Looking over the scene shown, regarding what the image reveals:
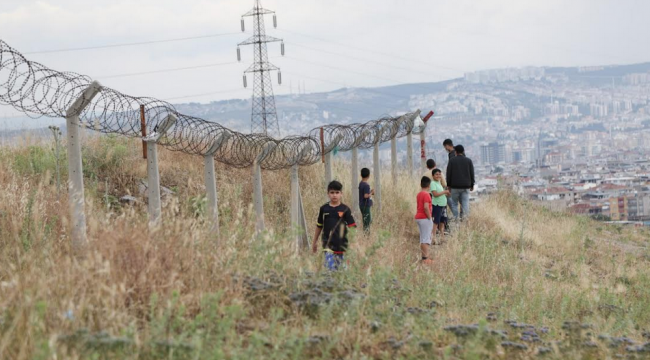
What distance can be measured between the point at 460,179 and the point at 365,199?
308 centimetres

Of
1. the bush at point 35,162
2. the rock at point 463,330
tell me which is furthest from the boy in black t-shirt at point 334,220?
the bush at point 35,162

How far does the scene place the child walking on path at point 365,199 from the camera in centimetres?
1448

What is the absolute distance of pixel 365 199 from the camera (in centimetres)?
1462

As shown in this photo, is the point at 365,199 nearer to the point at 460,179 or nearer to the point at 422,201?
the point at 422,201

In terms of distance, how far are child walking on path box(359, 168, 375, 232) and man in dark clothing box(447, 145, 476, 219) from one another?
2.84 meters

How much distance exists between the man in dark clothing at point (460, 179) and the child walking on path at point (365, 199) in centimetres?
284

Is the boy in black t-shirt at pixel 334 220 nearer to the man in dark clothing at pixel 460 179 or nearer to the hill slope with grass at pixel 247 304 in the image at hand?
the hill slope with grass at pixel 247 304

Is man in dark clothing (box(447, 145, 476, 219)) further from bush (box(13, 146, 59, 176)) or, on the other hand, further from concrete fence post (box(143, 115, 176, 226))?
concrete fence post (box(143, 115, 176, 226))

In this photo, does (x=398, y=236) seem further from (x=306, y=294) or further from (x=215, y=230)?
(x=306, y=294)

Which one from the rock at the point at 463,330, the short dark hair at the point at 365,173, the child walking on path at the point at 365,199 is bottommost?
the rock at the point at 463,330

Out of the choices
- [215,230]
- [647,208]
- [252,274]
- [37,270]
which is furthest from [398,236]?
[647,208]

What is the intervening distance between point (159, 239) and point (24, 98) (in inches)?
127

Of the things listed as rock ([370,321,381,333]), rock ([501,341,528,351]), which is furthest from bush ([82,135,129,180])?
rock ([501,341,528,351])

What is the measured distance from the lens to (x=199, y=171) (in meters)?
16.8
